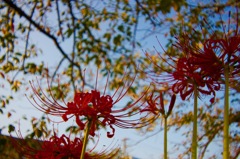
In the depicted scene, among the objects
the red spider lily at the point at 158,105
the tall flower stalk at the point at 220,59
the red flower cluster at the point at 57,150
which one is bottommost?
the red flower cluster at the point at 57,150

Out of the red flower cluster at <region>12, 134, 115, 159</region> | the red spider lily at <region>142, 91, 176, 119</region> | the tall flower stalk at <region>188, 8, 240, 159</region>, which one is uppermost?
the tall flower stalk at <region>188, 8, 240, 159</region>

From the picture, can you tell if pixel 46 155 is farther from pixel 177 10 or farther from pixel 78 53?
pixel 78 53

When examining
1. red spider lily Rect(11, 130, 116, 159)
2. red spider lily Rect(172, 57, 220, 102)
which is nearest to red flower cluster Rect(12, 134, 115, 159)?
red spider lily Rect(11, 130, 116, 159)

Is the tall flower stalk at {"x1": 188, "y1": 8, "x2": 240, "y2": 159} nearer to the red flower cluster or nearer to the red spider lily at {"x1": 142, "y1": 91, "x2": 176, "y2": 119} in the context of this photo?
the red spider lily at {"x1": 142, "y1": 91, "x2": 176, "y2": 119}

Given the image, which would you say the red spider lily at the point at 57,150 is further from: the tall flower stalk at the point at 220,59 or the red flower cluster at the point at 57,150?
the tall flower stalk at the point at 220,59

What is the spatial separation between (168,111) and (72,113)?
0.76 ft

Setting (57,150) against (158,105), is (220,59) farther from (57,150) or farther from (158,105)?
(57,150)

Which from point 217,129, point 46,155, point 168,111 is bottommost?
point 46,155

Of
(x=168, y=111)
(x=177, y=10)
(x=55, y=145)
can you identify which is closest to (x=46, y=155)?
(x=55, y=145)

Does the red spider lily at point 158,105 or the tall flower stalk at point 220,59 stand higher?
the tall flower stalk at point 220,59

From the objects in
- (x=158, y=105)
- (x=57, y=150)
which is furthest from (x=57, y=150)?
(x=158, y=105)

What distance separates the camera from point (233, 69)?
80cm

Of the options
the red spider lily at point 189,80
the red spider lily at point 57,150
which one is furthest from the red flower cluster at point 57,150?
the red spider lily at point 189,80

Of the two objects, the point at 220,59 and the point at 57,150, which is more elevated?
the point at 220,59
